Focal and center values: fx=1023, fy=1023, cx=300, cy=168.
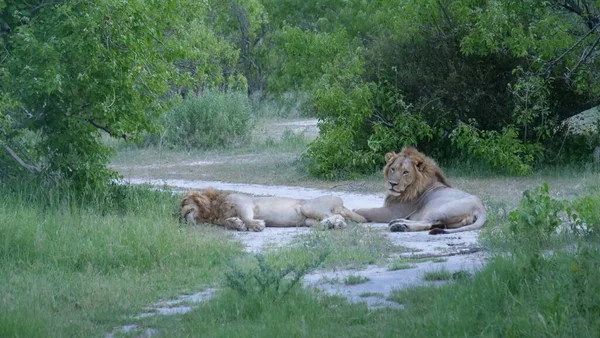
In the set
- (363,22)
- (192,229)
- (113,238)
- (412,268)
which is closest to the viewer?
(412,268)

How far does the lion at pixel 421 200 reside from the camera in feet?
37.9

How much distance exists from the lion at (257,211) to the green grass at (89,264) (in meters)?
0.58

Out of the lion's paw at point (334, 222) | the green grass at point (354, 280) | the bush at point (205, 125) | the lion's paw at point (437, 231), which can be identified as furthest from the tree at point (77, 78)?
the bush at point (205, 125)

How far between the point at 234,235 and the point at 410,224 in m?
1.98

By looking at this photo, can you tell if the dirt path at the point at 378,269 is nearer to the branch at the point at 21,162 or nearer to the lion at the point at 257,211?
the lion at the point at 257,211

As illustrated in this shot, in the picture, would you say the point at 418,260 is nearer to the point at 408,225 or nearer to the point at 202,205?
the point at 408,225

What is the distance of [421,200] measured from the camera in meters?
12.2

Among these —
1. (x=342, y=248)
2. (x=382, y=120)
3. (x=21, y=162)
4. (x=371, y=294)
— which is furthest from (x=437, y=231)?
(x=382, y=120)

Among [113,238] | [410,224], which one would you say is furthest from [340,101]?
[113,238]

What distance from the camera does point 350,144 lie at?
61.6 feet

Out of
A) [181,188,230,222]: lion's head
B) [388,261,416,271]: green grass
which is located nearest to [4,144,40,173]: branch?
[181,188,230,222]: lion's head

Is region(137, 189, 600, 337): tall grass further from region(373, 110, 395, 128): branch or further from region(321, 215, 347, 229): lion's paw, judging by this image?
region(373, 110, 395, 128): branch

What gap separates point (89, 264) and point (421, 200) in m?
4.67

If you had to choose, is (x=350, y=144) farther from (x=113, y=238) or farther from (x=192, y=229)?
(x=113, y=238)
